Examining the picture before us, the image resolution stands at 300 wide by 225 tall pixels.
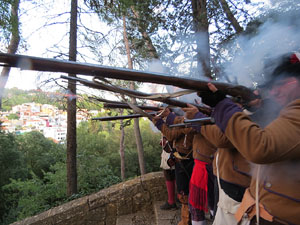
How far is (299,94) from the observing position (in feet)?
3.62

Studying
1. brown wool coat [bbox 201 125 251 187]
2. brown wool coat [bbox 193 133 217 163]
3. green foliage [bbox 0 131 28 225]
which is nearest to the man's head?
brown wool coat [bbox 201 125 251 187]

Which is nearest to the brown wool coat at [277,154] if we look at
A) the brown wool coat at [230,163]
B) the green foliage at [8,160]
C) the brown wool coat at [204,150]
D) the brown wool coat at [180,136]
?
the brown wool coat at [230,163]

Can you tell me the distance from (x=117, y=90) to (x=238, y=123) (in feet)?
2.71

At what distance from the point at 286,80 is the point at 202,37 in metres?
3.76

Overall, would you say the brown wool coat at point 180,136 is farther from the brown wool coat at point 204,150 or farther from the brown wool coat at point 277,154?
the brown wool coat at point 277,154

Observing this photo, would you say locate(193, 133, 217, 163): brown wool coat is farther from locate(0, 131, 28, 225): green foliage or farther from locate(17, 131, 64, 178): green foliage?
locate(17, 131, 64, 178): green foliage

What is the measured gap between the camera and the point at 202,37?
180 inches

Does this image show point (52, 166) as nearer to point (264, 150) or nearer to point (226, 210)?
point (226, 210)

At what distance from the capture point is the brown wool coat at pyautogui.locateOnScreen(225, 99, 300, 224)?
99 centimetres

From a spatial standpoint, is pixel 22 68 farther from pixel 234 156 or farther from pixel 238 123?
pixel 234 156

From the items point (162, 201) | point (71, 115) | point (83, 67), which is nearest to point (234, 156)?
point (83, 67)

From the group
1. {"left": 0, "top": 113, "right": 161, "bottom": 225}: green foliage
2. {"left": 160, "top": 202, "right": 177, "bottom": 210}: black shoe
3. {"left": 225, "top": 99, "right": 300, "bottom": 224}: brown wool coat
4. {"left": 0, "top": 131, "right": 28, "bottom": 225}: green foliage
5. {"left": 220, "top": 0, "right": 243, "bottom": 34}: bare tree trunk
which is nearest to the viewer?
{"left": 225, "top": 99, "right": 300, "bottom": 224}: brown wool coat

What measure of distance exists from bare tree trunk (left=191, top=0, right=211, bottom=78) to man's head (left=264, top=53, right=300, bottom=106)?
124 inches

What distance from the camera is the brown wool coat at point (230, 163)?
66.9 inches
